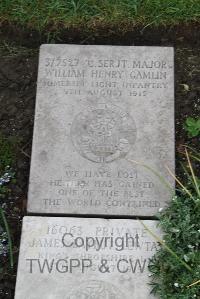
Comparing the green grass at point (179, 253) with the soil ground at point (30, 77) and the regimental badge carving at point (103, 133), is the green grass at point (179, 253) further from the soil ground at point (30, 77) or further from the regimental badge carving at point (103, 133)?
the soil ground at point (30, 77)

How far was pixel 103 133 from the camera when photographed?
3.55 meters

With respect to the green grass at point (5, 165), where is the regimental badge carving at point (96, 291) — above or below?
below

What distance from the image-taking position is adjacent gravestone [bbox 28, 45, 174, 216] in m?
3.41

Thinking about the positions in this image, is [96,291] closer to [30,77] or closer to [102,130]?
[102,130]

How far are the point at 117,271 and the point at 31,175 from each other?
2.77 feet

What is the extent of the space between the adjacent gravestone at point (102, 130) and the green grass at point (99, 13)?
0.56m

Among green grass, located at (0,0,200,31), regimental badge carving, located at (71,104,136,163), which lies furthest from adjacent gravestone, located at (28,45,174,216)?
green grass, located at (0,0,200,31)

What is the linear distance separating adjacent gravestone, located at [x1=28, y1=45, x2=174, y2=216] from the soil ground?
0.38 m

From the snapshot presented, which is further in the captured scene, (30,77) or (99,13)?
(99,13)

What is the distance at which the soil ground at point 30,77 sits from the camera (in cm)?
383

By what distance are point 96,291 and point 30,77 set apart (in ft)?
5.93

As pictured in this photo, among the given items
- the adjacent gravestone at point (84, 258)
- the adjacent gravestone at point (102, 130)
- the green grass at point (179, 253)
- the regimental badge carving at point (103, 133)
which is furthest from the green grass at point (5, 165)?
the green grass at point (179, 253)

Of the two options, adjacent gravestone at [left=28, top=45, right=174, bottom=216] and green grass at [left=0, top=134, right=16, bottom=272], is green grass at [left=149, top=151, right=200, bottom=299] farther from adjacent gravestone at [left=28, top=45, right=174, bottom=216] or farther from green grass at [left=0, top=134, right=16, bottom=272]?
green grass at [left=0, top=134, right=16, bottom=272]

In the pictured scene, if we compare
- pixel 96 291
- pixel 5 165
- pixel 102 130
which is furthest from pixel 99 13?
pixel 96 291
